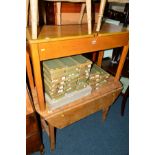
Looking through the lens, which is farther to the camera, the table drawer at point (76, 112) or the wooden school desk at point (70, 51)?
the table drawer at point (76, 112)

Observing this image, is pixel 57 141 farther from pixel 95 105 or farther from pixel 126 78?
pixel 126 78

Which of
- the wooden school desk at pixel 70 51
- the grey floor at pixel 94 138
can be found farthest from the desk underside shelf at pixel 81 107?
the grey floor at pixel 94 138

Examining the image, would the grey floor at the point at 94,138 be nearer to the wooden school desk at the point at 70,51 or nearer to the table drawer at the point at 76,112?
the wooden school desk at the point at 70,51

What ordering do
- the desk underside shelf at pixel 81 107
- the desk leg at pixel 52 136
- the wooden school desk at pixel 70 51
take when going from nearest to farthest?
the wooden school desk at pixel 70 51
the desk underside shelf at pixel 81 107
the desk leg at pixel 52 136

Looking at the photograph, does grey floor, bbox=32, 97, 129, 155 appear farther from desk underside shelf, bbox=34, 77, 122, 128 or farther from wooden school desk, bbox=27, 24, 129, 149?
desk underside shelf, bbox=34, 77, 122, 128

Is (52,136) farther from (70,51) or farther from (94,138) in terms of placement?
(70,51)

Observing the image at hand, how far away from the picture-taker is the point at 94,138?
179cm

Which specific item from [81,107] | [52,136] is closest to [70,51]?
[81,107]

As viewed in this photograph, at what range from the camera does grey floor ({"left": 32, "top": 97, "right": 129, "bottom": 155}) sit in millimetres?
1654

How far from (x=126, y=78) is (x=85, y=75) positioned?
2.63 feet

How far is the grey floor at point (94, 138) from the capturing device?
5.43 ft

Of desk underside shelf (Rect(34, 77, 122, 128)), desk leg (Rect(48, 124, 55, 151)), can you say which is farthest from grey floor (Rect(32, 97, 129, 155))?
desk underside shelf (Rect(34, 77, 122, 128))

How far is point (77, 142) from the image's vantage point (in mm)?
1721
